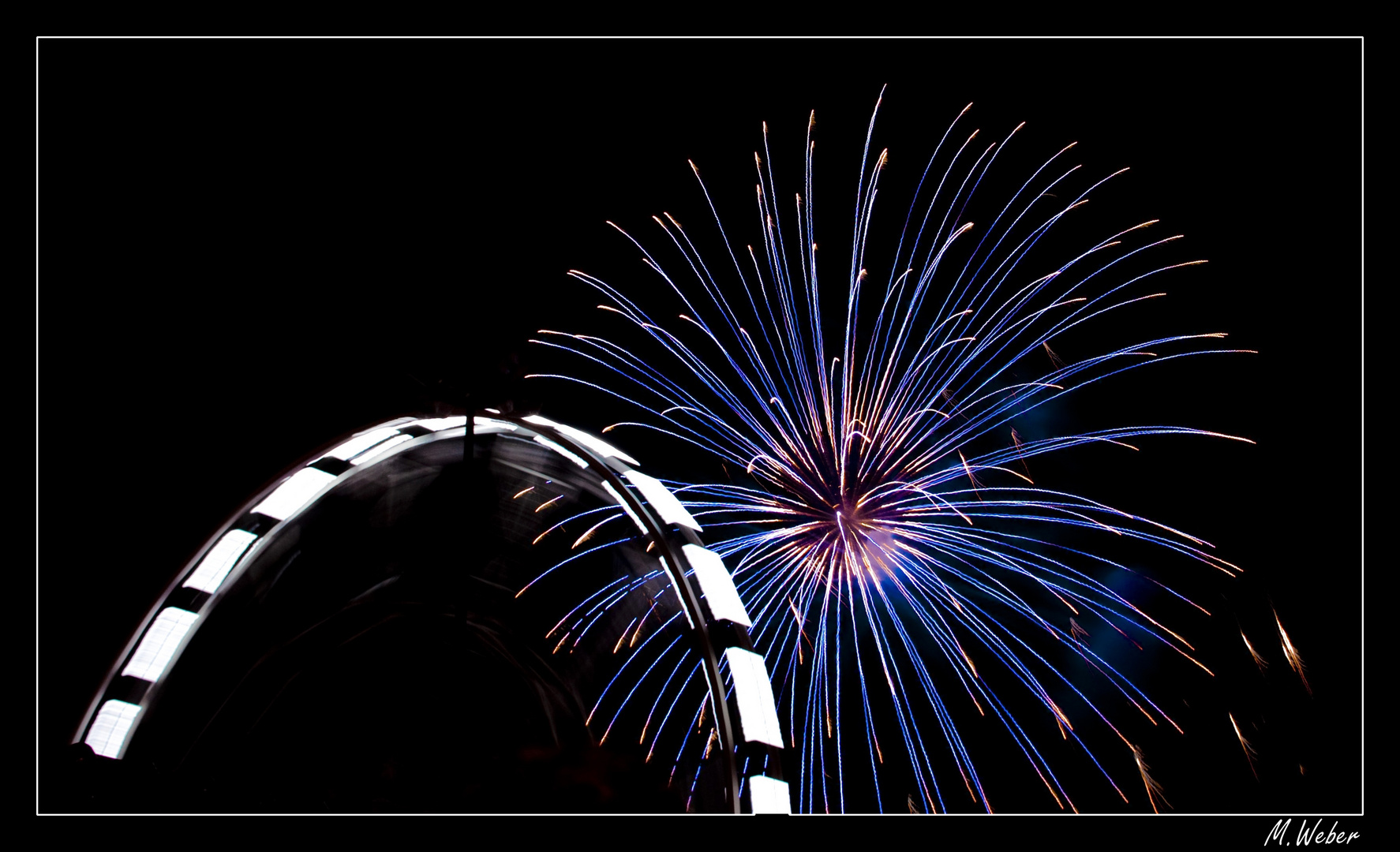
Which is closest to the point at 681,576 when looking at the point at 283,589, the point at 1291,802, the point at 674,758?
the point at 674,758

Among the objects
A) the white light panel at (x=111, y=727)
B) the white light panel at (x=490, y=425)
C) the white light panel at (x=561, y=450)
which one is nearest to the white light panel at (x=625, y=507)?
the white light panel at (x=561, y=450)

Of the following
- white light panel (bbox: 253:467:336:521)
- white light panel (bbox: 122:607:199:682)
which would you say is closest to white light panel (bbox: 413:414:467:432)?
white light panel (bbox: 253:467:336:521)

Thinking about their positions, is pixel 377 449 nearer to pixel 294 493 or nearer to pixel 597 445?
pixel 294 493

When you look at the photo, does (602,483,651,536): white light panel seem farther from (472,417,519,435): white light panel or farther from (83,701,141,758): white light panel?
(83,701,141,758): white light panel

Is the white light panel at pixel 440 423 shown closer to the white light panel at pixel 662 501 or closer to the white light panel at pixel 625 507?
the white light panel at pixel 625 507

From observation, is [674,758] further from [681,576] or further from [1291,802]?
[1291,802]

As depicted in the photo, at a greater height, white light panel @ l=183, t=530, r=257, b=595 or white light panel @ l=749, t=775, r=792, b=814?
white light panel @ l=183, t=530, r=257, b=595
